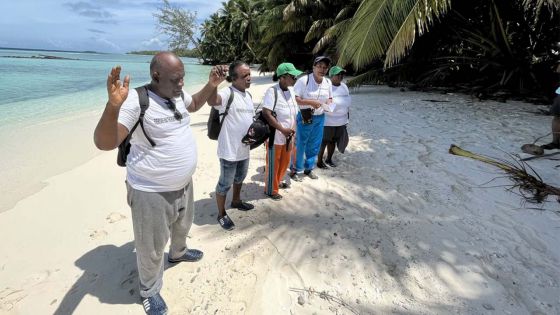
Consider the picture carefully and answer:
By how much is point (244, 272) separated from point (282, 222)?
2.82 ft

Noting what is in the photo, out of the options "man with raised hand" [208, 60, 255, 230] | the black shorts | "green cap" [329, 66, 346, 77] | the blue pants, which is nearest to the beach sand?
the blue pants

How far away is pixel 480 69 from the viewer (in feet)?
35.3

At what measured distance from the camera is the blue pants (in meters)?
4.19

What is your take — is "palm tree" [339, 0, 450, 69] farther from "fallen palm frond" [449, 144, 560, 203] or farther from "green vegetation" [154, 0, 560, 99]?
"fallen palm frond" [449, 144, 560, 203]

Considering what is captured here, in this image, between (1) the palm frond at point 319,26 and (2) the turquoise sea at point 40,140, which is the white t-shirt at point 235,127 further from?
(1) the palm frond at point 319,26

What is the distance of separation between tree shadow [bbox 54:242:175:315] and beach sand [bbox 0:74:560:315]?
0.01 metres

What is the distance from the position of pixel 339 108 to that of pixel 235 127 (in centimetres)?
194

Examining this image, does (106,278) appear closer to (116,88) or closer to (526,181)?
(116,88)

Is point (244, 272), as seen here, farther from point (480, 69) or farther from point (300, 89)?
point (480, 69)

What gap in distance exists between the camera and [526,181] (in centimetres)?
395

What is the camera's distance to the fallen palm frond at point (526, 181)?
369 cm

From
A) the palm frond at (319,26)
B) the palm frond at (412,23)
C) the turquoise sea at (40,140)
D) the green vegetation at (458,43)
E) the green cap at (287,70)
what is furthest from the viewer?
the palm frond at (319,26)

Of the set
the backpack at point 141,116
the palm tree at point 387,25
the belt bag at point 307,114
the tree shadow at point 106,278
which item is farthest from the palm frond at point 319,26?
the backpack at point 141,116

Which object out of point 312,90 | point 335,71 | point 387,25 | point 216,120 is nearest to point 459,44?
point 387,25
